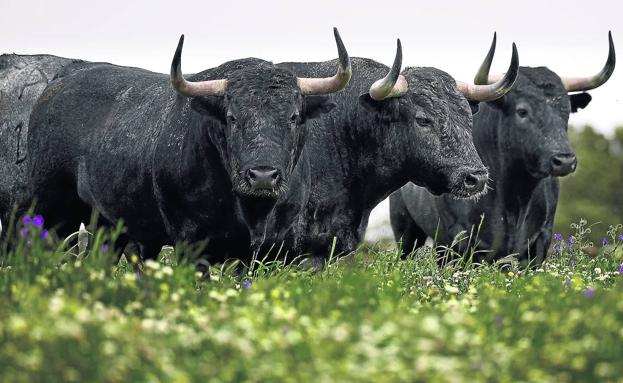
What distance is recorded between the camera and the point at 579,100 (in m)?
11.5

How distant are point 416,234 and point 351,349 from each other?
9.10m

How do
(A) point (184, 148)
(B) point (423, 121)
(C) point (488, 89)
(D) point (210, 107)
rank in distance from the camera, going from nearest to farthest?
(D) point (210, 107) < (A) point (184, 148) < (B) point (423, 121) < (C) point (488, 89)

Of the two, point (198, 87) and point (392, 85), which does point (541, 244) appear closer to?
point (392, 85)

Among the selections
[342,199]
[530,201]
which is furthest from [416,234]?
[342,199]

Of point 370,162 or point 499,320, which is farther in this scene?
point 370,162

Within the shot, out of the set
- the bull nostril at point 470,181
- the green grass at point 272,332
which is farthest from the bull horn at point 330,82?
the green grass at point 272,332

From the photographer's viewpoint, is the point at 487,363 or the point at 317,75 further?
the point at 317,75

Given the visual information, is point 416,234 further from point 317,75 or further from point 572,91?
point 317,75

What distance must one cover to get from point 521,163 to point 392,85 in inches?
100

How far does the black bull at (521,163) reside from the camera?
10875mm

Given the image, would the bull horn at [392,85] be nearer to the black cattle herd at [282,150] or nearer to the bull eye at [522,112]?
the black cattle herd at [282,150]

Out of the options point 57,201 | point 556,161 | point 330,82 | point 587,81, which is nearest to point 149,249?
point 57,201

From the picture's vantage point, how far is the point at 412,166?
30.5 ft

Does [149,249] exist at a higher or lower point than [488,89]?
lower
